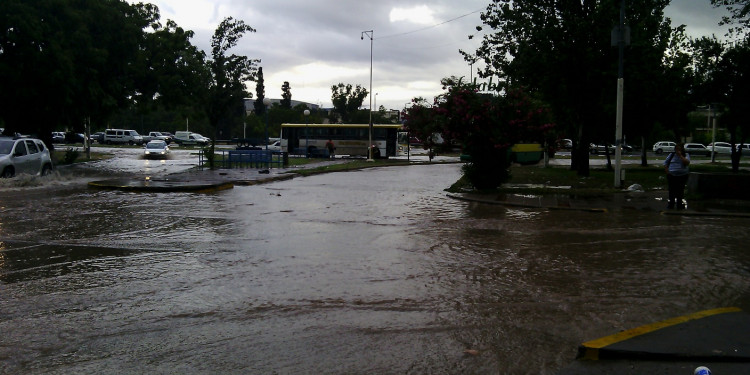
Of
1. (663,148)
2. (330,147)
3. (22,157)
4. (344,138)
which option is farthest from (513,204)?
(663,148)

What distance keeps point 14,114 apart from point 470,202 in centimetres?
2516

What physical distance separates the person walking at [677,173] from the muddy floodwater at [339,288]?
6.32 ft

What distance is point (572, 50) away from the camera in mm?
27828

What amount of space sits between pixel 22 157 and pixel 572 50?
22.9 metres

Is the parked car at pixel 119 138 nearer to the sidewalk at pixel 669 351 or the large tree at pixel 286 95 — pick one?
the large tree at pixel 286 95

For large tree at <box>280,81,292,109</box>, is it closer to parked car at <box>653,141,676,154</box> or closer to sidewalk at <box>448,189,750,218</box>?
parked car at <box>653,141,676,154</box>

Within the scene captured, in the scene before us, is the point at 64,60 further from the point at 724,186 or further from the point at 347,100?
the point at 347,100

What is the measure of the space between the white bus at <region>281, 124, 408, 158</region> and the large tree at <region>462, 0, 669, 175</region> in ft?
83.5

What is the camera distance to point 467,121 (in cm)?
2084

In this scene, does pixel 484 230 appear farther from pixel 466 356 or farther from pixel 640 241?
pixel 466 356

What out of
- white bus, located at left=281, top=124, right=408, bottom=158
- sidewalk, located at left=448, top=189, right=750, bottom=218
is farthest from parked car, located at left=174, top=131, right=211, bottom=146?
sidewalk, located at left=448, top=189, right=750, bottom=218

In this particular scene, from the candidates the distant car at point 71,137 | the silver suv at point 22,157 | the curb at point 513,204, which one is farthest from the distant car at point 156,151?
the curb at point 513,204

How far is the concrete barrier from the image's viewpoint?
757 inches

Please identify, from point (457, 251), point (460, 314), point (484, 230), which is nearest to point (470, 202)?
point (484, 230)
